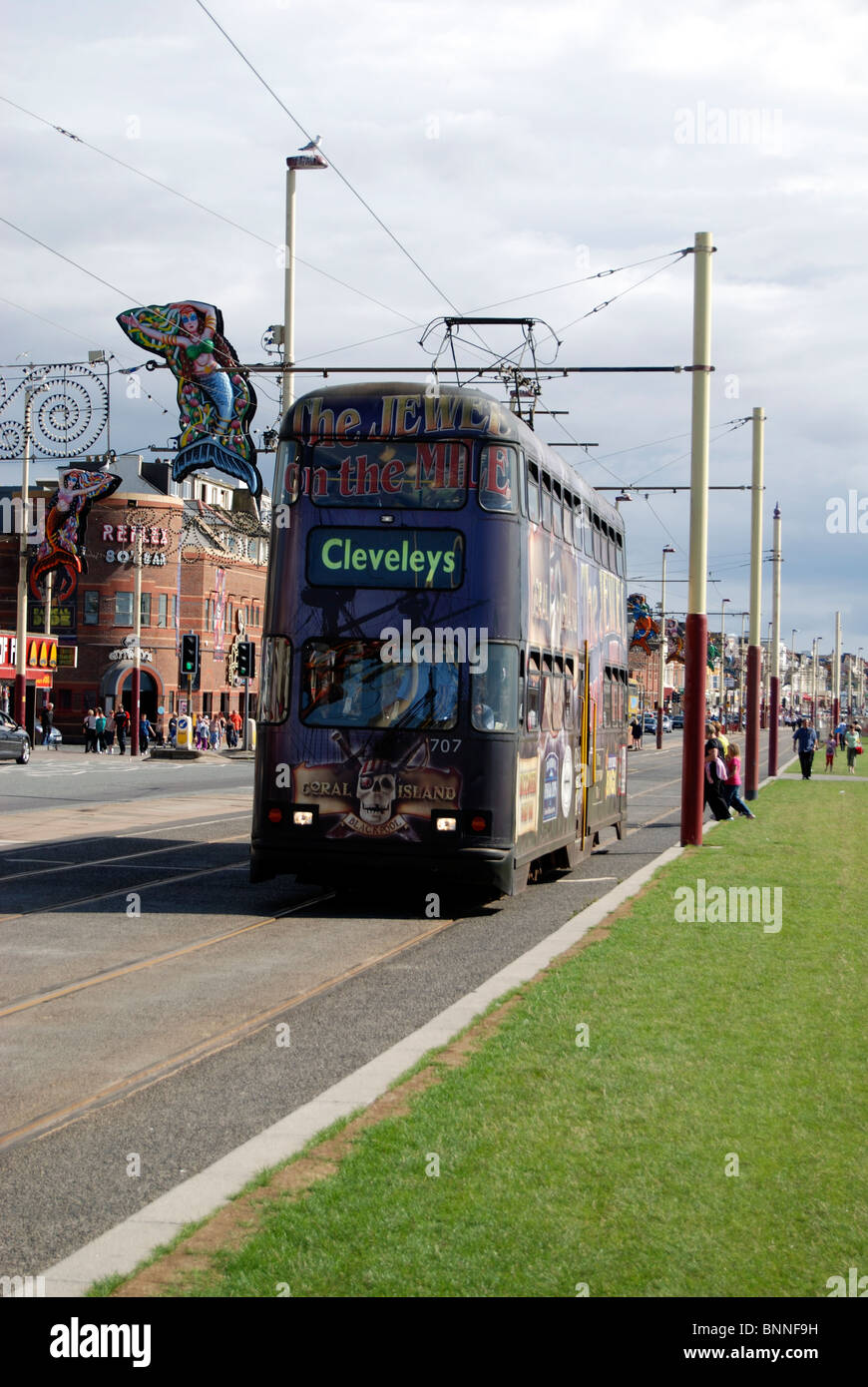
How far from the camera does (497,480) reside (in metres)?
13.8

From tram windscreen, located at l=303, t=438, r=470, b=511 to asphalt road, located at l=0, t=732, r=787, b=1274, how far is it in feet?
13.0

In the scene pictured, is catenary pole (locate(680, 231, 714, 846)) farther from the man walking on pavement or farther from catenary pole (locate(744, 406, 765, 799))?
the man walking on pavement

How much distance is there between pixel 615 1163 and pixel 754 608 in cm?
2842

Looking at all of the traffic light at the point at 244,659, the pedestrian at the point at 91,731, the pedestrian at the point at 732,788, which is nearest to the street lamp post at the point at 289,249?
the pedestrian at the point at 732,788

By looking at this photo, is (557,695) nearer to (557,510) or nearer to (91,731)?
(557,510)

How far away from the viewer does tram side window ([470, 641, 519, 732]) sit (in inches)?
545

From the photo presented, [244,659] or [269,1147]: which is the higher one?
Answer: [244,659]

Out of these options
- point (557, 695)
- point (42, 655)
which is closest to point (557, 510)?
point (557, 695)

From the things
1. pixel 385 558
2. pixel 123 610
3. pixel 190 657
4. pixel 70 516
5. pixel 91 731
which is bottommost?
pixel 91 731

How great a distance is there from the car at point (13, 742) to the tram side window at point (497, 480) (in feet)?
121

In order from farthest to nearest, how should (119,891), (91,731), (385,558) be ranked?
(91,731) → (119,891) → (385,558)

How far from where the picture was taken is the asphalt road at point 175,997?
627 cm

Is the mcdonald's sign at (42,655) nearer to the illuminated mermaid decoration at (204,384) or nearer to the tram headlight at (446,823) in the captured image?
the illuminated mermaid decoration at (204,384)

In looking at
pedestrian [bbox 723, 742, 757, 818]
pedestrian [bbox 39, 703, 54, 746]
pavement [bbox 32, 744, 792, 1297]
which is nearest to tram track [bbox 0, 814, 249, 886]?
pavement [bbox 32, 744, 792, 1297]
